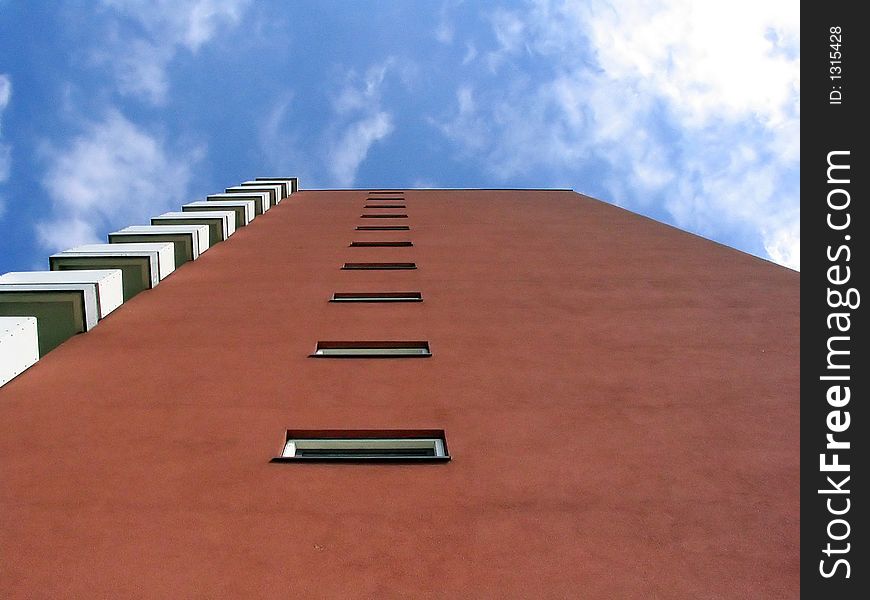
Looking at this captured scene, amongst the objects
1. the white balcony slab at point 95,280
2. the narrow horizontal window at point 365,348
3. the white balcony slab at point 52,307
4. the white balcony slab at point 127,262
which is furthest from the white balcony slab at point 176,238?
the narrow horizontal window at point 365,348

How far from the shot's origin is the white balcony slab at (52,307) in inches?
359

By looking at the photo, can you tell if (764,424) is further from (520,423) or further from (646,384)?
(520,423)

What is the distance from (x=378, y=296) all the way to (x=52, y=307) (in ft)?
14.5

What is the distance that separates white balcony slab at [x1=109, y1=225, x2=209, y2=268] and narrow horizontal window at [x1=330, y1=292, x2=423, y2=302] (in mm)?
3692

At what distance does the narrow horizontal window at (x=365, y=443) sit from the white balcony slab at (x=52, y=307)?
12.9 ft

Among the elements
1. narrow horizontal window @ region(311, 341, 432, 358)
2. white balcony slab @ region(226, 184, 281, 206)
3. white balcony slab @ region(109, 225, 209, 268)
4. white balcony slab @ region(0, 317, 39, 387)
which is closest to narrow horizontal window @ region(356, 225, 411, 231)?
white balcony slab @ region(109, 225, 209, 268)

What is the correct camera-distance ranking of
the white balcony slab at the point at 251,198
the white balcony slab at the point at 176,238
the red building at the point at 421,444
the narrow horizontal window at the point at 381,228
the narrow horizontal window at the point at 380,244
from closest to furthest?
1. the red building at the point at 421,444
2. the white balcony slab at the point at 176,238
3. the narrow horizontal window at the point at 380,244
4. the narrow horizontal window at the point at 381,228
5. the white balcony slab at the point at 251,198

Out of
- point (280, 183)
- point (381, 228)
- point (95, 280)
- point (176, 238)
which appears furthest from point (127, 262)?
point (280, 183)

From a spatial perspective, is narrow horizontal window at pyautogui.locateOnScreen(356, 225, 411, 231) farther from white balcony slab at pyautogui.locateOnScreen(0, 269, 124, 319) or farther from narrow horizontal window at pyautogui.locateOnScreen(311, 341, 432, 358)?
narrow horizontal window at pyautogui.locateOnScreen(311, 341, 432, 358)

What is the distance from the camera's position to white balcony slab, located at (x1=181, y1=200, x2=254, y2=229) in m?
18.0

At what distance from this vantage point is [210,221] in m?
15.8

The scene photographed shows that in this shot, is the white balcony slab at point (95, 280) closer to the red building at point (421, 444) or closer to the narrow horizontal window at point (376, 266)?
the red building at point (421, 444)

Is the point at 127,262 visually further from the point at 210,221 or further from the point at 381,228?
the point at 381,228
